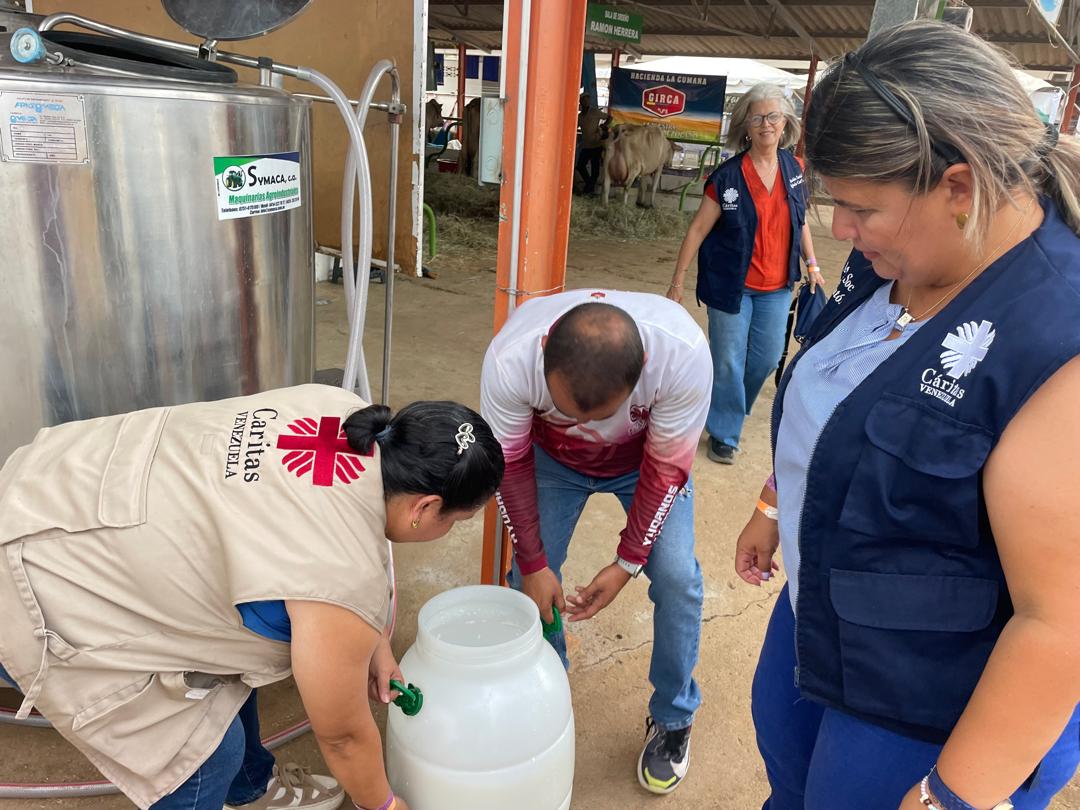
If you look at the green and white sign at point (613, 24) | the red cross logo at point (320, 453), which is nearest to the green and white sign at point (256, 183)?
the red cross logo at point (320, 453)

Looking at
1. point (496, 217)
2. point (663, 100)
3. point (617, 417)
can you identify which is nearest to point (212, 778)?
point (617, 417)

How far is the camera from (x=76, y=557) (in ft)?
4.04

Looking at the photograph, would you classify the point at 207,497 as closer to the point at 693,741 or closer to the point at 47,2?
the point at 693,741

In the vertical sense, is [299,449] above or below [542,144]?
below

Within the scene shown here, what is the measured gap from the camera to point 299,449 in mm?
1270

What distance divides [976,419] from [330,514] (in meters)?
0.89

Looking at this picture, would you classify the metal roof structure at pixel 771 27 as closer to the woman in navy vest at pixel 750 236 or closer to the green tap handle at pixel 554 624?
the woman in navy vest at pixel 750 236

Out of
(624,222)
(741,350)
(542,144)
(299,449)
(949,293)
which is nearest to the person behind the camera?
(949,293)

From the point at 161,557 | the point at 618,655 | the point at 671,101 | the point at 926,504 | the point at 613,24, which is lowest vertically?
the point at 618,655

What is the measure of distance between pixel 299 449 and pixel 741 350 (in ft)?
9.73

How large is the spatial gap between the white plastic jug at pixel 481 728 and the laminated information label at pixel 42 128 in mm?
1213

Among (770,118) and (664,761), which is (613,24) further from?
(664,761)

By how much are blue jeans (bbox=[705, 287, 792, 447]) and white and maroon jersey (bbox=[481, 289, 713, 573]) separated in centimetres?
191

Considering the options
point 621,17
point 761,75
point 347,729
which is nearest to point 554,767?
point 347,729
